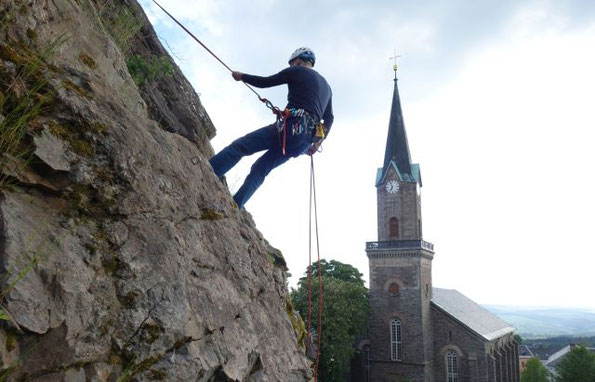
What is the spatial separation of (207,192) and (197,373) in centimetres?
169

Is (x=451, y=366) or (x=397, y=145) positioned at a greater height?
(x=397, y=145)

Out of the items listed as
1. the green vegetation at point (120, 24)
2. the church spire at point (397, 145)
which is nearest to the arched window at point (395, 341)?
the church spire at point (397, 145)

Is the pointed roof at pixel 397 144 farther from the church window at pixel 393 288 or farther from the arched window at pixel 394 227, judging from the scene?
the church window at pixel 393 288

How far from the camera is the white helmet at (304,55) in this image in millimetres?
5106

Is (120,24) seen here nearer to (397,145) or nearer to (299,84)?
(299,84)

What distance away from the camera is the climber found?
4.80 metres

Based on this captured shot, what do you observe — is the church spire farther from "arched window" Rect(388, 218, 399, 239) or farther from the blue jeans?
the blue jeans

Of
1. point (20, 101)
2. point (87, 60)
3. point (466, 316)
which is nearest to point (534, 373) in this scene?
point (466, 316)

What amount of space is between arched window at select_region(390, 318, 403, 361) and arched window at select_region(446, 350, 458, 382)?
4294 mm

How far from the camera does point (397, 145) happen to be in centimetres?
4116

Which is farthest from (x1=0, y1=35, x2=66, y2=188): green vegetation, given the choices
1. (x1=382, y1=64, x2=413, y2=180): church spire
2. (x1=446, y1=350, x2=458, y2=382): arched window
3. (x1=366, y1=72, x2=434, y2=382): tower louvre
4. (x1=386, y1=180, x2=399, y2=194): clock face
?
(x1=446, y1=350, x2=458, y2=382): arched window

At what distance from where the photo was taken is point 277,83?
4.89 metres

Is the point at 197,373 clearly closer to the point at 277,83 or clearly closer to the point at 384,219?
the point at 277,83

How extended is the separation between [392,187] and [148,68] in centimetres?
3496
